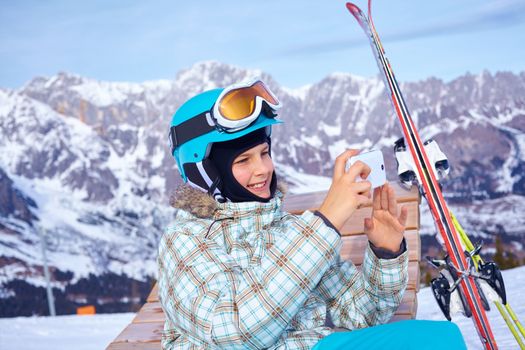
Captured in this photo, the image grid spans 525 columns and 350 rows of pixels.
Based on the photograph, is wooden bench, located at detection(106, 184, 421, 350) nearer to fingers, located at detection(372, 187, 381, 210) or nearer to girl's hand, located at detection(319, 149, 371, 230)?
fingers, located at detection(372, 187, 381, 210)

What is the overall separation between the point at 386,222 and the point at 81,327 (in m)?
7.12

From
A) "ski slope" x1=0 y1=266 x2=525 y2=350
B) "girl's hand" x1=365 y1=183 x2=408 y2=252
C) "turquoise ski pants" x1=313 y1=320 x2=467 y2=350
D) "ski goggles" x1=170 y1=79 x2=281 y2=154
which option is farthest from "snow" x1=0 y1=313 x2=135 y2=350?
"turquoise ski pants" x1=313 y1=320 x2=467 y2=350

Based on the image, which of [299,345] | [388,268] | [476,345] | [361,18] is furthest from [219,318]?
[476,345]

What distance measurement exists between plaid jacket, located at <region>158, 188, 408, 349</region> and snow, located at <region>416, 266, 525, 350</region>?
1971 mm

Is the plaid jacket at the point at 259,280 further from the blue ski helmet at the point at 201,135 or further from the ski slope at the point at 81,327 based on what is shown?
the ski slope at the point at 81,327

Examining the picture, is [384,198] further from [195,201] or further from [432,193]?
[195,201]

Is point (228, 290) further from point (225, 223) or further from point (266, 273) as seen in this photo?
point (225, 223)

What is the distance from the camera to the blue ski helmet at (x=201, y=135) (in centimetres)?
218

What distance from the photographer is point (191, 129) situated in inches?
87.7

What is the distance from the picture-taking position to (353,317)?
2.39 metres

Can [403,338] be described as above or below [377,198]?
below

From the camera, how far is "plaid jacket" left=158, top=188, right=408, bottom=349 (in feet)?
5.82

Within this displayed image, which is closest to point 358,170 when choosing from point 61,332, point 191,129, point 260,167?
point 260,167

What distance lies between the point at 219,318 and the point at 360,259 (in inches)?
65.9
